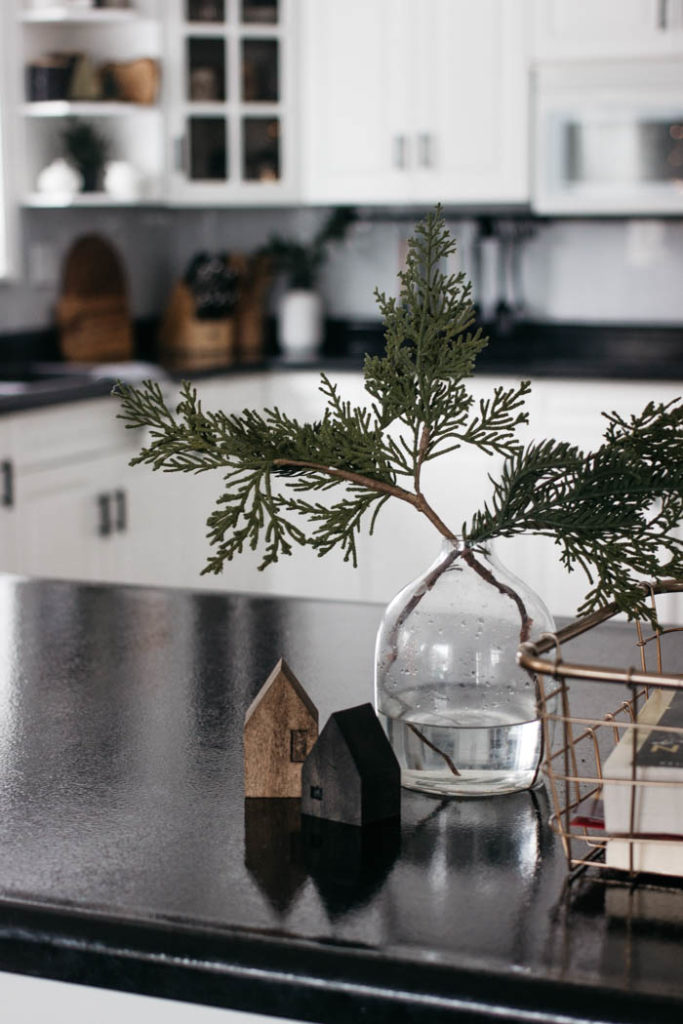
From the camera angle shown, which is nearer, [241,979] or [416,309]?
[241,979]

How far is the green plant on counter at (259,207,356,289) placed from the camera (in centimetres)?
479

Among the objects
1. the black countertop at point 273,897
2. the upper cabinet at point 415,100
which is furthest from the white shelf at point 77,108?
the black countertop at point 273,897

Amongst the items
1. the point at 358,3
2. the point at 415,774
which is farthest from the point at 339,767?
the point at 358,3

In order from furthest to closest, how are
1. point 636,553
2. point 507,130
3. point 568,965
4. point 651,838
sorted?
1. point 507,130
2. point 636,553
3. point 651,838
4. point 568,965

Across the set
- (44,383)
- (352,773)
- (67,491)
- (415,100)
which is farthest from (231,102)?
(352,773)

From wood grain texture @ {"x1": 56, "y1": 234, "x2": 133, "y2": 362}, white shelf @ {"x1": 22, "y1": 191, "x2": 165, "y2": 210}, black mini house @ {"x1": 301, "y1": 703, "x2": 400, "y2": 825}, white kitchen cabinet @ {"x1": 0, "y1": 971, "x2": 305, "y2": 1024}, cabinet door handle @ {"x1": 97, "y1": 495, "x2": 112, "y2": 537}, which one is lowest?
cabinet door handle @ {"x1": 97, "y1": 495, "x2": 112, "y2": 537}

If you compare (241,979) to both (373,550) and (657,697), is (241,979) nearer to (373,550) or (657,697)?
(657,697)

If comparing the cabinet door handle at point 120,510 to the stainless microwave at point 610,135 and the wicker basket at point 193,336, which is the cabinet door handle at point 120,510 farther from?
the stainless microwave at point 610,135

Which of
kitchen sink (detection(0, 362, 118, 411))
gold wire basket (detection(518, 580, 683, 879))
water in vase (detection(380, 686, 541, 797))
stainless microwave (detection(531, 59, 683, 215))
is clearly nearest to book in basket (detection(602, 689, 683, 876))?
gold wire basket (detection(518, 580, 683, 879))

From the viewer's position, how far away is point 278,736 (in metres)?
0.99

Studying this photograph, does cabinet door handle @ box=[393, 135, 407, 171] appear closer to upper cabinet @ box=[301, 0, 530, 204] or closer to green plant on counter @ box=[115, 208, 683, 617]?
upper cabinet @ box=[301, 0, 530, 204]

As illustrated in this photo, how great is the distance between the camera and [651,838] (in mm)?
846

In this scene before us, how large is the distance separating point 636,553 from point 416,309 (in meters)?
0.22

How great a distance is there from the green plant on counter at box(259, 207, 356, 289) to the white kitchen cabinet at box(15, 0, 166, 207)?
543mm
